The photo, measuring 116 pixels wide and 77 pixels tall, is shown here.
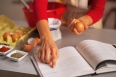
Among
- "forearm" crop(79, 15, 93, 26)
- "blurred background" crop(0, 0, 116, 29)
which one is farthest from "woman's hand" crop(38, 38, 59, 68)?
"blurred background" crop(0, 0, 116, 29)

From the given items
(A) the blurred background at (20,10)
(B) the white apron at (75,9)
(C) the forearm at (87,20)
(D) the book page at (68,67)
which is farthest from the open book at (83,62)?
(A) the blurred background at (20,10)

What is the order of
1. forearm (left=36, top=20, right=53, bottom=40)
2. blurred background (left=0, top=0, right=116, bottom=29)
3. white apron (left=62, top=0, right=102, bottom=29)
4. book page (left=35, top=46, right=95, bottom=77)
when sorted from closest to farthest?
book page (left=35, top=46, right=95, bottom=77) → forearm (left=36, top=20, right=53, bottom=40) → white apron (left=62, top=0, right=102, bottom=29) → blurred background (left=0, top=0, right=116, bottom=29)

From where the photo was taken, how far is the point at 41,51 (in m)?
0.74

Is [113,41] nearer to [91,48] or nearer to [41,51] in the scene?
[91,48]

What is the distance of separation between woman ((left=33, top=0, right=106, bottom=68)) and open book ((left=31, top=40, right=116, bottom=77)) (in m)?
0.03

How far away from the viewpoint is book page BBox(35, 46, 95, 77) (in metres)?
0.64

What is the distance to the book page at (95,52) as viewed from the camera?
67cm

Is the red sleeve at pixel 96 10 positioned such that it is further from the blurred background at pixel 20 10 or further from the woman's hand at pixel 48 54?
the blurred background at pixel 20 10

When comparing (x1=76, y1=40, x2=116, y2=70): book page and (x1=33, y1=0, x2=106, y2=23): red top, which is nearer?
(x1=76, y1=40, x2=116, y2=70): book page

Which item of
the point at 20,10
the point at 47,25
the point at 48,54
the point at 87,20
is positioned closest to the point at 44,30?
the point at 47,25

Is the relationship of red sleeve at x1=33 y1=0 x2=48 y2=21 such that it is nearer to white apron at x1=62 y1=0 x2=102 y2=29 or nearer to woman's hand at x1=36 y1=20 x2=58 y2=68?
woman's hand at x1=36 y1=20 x2=58 y2=68

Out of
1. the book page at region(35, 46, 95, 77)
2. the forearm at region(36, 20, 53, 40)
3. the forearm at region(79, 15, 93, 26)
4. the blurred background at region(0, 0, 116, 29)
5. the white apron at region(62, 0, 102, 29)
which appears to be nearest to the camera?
the book page at region(35, 46, 95, 77)

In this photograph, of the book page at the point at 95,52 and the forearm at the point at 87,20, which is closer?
the book page at the point at 95,52

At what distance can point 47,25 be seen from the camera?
2.77 ft
